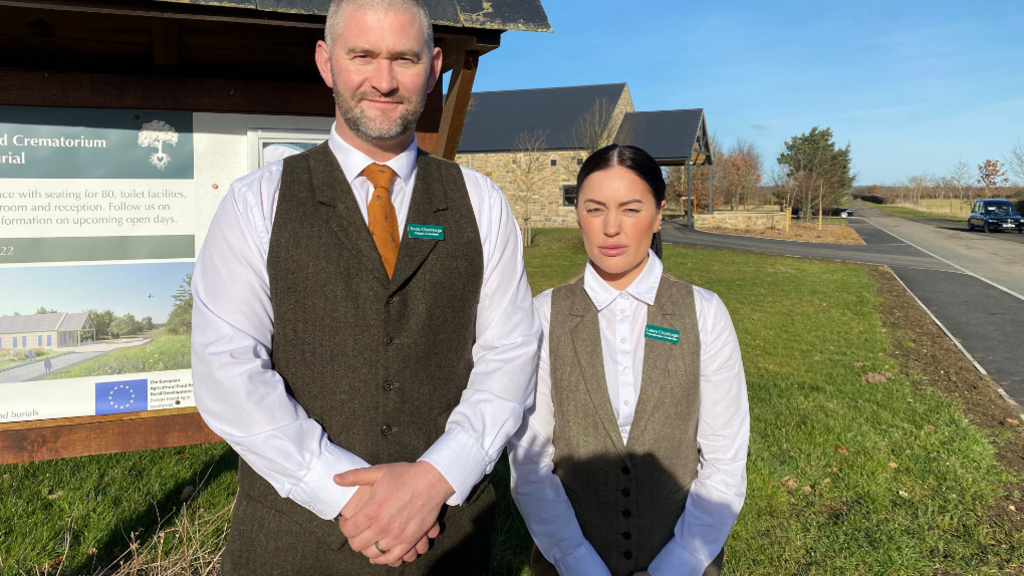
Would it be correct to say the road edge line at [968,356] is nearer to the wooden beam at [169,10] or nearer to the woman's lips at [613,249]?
the woman's lips at [613,249]

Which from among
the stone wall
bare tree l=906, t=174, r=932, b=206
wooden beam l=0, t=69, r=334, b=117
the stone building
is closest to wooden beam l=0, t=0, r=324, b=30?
wooden beam l=0, t=69, r=334, b=117

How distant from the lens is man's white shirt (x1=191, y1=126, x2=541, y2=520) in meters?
1.59

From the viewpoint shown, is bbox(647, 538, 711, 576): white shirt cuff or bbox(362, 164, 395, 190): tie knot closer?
bbox(362, 164, 395, 190): tie knot

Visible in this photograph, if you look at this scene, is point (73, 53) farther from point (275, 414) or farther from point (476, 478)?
point (476, 478)

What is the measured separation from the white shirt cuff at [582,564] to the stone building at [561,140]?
1196 inches

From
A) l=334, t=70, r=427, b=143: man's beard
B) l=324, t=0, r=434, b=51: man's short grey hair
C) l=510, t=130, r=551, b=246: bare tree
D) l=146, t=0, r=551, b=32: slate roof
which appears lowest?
l=334, t=70, r=427, b=143: man's beard

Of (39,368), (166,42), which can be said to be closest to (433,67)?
(166,42)

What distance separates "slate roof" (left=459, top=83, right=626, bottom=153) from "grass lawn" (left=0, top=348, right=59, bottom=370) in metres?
32.6

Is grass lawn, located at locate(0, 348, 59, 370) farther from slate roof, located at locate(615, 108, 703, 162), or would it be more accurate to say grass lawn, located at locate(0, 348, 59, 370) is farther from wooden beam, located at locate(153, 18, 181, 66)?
slate roof, located at locate(615, 108, 703, 162)

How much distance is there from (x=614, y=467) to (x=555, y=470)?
0.20 m

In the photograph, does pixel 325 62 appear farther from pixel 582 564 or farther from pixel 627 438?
pixel 582 564

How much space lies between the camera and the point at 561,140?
115 ft

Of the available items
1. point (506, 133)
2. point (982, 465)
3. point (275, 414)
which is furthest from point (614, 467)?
point (506, 133)

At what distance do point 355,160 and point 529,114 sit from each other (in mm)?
37187
